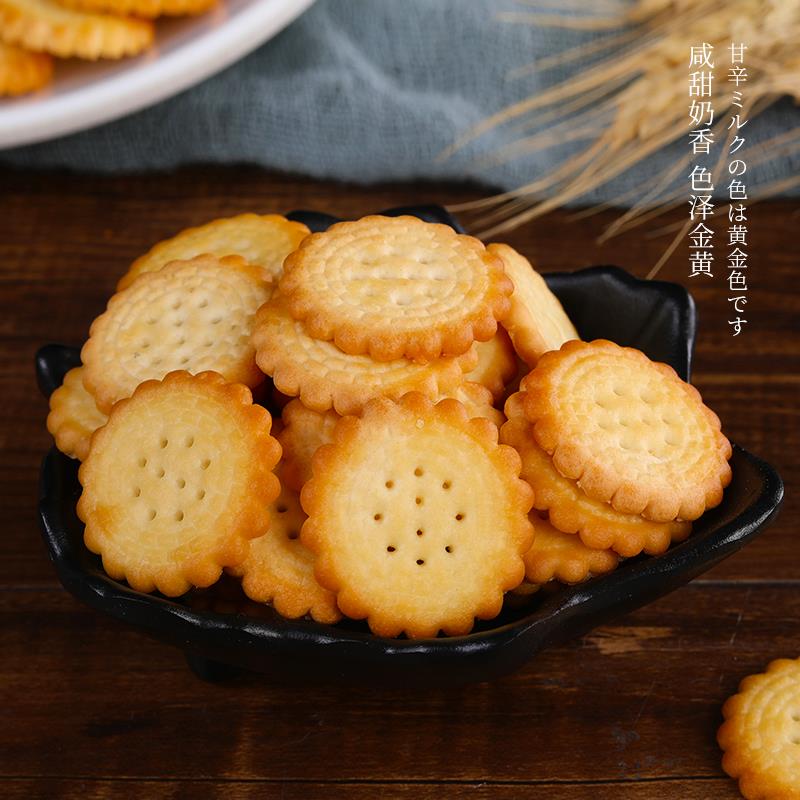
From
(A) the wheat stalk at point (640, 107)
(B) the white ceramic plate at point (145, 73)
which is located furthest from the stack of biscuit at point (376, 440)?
(A) the wheat stalk at point (640, 107)

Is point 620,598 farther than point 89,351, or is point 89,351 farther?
point 89,351

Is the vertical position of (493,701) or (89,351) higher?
(89,351)

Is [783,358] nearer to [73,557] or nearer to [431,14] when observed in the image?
[431,14]

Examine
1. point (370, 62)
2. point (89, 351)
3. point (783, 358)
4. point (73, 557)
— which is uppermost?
point (370, 62)

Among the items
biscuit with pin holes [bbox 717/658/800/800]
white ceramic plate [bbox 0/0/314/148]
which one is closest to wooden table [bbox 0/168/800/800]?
biscuit with pin holes [bbox 717/658/800/800]

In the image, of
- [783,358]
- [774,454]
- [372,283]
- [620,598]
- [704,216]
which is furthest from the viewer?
[704,216]

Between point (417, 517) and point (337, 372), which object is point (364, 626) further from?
point (337, 372)

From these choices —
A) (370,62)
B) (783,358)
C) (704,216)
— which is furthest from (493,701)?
(370,62)
